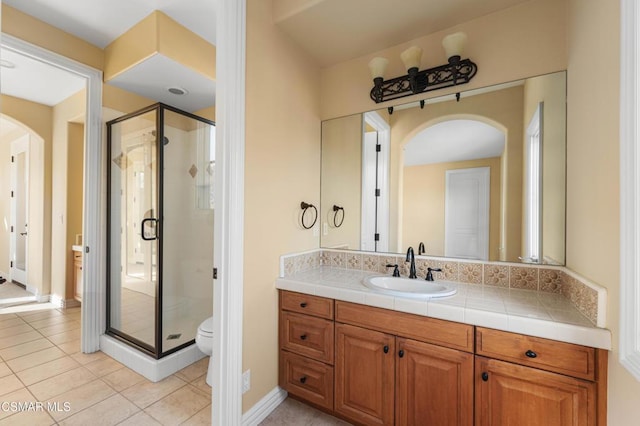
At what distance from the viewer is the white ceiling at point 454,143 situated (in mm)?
1778

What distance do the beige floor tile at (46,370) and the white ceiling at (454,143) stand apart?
315 centimetres

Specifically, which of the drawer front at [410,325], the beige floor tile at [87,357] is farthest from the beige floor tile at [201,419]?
the beige floor tile at [87,357]

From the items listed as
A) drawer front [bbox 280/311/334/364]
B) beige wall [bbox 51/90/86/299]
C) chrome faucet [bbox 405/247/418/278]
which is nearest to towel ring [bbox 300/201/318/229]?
drawer front [bbox 280/311/334/364]

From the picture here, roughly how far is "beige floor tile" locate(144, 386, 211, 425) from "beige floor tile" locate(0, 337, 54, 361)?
5.38ft

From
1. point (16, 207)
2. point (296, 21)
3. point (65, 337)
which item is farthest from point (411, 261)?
point (16, 207)

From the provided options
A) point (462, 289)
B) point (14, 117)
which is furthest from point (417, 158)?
point (14, 117)

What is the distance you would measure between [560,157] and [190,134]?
2.80 metres

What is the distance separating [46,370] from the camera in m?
2.18

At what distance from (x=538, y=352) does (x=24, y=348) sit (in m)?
3.94

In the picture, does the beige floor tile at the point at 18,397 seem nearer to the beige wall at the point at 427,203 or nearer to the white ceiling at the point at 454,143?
the beige wall at the point at 427,203

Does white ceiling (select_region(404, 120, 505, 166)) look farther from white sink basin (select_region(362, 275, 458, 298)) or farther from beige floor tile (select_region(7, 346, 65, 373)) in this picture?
beige floor tile (select_region(7, 346, 65, 373))

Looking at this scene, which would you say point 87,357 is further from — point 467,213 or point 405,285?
point 467,213

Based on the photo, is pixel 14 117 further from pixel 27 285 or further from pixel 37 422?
pixel 37 422

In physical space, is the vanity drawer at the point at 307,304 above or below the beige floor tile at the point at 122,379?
above
